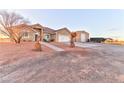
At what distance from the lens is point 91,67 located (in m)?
2.29

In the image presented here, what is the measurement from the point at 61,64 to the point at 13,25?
0.70 meters

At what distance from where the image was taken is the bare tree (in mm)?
2299

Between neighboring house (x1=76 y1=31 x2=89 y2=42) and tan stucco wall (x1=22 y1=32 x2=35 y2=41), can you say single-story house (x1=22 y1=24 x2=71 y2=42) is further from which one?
neighboring house (x1=76 y1=31 x2=89 y2=42)

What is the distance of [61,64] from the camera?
90.1 inches

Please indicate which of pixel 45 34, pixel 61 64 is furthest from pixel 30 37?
pixel 61 64

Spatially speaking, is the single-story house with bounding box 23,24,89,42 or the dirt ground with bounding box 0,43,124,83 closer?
the dirt ground with bounding box 0,43,124,83

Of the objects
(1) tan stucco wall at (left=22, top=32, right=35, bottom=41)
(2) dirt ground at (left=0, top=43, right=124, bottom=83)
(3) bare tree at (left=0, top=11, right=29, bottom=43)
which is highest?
(3) bare tree at (left=0, top=11, right=29, bottom=43)

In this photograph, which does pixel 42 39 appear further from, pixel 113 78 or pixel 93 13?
pixel 113 78

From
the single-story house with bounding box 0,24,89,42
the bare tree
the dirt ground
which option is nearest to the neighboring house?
the single-story house with bounding box 0,24,89,42

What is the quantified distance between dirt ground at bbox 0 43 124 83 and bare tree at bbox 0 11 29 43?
113 millimetres

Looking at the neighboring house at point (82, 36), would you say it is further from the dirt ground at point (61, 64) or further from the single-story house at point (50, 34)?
the dirt ground at point (61, 64)

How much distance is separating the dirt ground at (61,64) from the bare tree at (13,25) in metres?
0.11

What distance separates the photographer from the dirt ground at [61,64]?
2.22 meters
